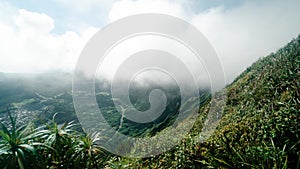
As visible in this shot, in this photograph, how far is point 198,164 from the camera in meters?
5.87

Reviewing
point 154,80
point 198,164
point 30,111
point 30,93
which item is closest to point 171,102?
point 154,80

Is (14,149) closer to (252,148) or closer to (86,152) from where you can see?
(86,152)

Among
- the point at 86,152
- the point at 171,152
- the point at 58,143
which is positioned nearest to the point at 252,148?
the point at 86,152

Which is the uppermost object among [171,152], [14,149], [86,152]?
[171,152]

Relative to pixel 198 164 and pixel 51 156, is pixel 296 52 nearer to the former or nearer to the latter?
pixel 198 164

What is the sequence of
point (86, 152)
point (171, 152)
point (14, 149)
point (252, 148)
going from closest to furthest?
point (14, 149) → point (86, 152) → point (252, 148) → point (171, 152)

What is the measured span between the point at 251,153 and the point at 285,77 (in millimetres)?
7112

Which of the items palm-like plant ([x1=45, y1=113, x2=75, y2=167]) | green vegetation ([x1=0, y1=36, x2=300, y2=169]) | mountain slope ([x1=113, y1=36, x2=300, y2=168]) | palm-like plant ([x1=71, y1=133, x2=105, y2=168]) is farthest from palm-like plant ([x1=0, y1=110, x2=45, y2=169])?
mountain slope ([x1=113, y1=36, x2=300, y2=168])

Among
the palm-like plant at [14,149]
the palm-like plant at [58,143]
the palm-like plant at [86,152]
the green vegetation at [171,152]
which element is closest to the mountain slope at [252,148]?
the green vegetation at [171,152]

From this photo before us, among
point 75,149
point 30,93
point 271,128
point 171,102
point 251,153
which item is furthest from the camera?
point 30,93

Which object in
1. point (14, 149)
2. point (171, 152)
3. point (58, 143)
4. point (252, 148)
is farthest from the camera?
point (171, 152)

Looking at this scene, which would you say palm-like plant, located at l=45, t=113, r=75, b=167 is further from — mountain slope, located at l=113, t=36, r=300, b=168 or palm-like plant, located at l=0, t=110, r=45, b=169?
mountain slope, located at l=113, t=36, r=300, b=168

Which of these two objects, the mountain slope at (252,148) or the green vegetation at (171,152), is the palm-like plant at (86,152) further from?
the mountain slope at (252,148)

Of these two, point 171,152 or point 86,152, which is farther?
point 171,152
